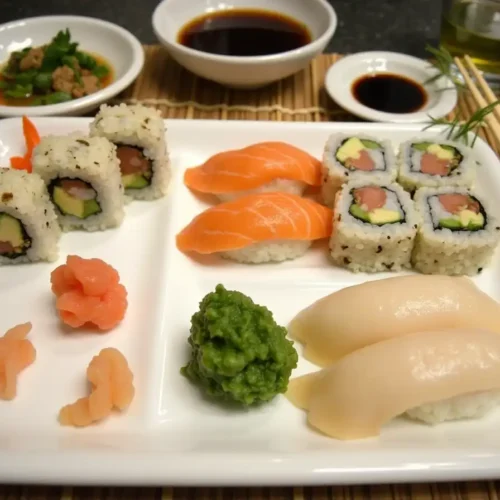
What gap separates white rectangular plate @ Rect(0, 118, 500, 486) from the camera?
1.39 metres

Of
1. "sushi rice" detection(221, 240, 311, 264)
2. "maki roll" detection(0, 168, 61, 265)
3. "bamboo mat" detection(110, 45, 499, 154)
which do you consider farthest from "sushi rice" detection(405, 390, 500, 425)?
"bamboo mat" detection(110, 45, 499, 154)

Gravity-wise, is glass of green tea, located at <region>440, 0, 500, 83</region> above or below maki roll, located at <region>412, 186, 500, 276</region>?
above

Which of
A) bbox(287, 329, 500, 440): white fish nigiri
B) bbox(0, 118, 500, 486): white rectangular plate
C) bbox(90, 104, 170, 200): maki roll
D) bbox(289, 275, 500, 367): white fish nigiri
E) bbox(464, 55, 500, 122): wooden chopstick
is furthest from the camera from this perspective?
bbox(464, 55, 500, 122): wooden chopstick

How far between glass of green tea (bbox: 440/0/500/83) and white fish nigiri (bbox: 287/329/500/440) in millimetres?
2010

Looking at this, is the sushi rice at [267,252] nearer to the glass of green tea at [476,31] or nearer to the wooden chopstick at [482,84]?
the wooden chopstick at [482,84]

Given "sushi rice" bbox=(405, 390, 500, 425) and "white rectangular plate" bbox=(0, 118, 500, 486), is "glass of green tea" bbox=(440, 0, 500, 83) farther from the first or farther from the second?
"sushi rice" bbox=(405, 390, 500, 425)

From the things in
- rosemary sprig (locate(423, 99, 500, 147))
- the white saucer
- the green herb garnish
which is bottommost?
the green herb garnish

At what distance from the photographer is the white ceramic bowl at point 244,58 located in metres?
2.63

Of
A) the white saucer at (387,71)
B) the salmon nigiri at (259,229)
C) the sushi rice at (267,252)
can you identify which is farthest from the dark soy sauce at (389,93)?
the sushi rice at (267,252)

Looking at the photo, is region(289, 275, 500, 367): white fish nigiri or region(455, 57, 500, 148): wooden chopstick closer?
region(289, 275, 500, 367): white fish nigiri

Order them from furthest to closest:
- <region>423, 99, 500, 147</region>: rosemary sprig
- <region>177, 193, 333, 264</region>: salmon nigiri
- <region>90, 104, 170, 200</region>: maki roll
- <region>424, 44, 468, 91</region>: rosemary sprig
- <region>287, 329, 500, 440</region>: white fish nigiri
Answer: <region>424, 44, 468, 91</region>: rosemary sprig, <region>423, 99, 500, 147</region>: rosemary sprig, <region>90, 104, 170, 200</region>: maki roll, <region>177, 193, 333, 264</region>: salmon nigiri, <region>287, 329, 500, 440</region>: white fish nigiri

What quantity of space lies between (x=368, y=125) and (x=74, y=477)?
73.9 inches

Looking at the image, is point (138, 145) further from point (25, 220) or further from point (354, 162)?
point (354, 162)

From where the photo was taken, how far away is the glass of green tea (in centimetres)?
297
